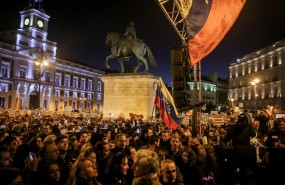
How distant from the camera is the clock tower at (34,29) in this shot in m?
63.0

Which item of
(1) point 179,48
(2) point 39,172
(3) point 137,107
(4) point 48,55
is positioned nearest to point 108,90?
(3) point 137,107

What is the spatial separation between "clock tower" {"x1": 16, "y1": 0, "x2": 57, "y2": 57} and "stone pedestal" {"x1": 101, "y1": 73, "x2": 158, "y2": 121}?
5049cm

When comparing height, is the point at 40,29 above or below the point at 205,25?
above

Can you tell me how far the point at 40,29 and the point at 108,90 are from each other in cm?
5616

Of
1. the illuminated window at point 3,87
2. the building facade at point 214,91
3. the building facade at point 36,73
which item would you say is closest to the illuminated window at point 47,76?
the building facade at point 36,73

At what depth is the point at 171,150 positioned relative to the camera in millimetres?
6891

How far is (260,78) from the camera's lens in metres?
61.1

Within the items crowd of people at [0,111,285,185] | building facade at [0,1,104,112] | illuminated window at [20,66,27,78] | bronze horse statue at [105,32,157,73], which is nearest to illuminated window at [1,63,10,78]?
building facade at [0,1,104,112]

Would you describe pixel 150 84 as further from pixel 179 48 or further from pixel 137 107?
pixel 179 48

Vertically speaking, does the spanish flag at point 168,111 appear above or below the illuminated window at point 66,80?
below

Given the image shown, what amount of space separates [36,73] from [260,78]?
5271 cm

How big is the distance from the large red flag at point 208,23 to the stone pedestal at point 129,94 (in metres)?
9.79

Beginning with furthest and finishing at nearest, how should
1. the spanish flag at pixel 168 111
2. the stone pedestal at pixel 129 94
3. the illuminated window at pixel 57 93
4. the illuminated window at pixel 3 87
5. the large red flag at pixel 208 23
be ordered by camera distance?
the illuminated window at pixel 57 93 < the illuminated window at pixel 3 87 < the stone pedestal at pixel 129 94 < the spanish flag at pixel 168 111 < the large red flag at pixel 208 23

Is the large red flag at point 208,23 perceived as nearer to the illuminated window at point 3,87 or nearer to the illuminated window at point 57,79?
the illuminated window at point 3,87
